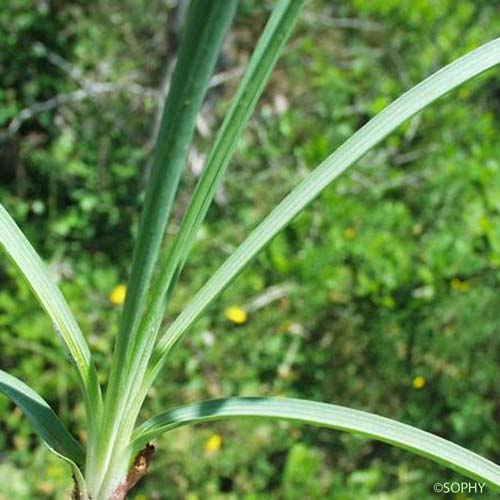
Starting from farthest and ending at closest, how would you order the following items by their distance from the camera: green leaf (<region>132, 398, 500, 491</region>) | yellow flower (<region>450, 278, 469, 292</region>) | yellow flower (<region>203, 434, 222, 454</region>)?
1. yellow flower (<region>450, 278, 469, 292</region>)
2. yellow flower (<region>203, 434, 222, 454</region>)
3. green leaf (<region>132, 398, 500, 491</region>)

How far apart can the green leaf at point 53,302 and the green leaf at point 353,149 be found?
3.8 inches

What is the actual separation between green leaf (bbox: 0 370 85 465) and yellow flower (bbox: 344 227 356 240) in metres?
1.22

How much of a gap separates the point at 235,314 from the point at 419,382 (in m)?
0.48

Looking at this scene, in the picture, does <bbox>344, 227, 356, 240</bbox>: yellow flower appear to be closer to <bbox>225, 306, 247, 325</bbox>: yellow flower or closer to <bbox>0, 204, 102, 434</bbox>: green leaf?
<bbox>225, 306, 247, 325</bbox>: yellow flower

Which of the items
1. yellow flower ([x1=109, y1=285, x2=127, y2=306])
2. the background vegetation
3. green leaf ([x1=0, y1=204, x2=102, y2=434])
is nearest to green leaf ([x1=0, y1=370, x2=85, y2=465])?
green leaf ([x1=0, y1=204, x2=102, y2=434])

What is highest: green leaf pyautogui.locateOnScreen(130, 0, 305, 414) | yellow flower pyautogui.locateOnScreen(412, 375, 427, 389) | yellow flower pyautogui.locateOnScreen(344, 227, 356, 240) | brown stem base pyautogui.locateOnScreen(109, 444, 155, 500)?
yellow flower pyautogui.locateOnScreen(344, 227, 356, 240)

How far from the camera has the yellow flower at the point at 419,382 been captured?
164 cm

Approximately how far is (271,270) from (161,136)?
1.36 meters

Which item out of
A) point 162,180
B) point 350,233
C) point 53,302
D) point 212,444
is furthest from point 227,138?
point 350,233

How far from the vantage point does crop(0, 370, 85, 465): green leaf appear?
0.56 m

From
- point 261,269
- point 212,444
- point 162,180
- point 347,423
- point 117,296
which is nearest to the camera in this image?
point 162,180

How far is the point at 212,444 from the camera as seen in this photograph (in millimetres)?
1554

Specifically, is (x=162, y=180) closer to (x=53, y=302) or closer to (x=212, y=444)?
(x=53, y=302)

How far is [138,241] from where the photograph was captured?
48cm
